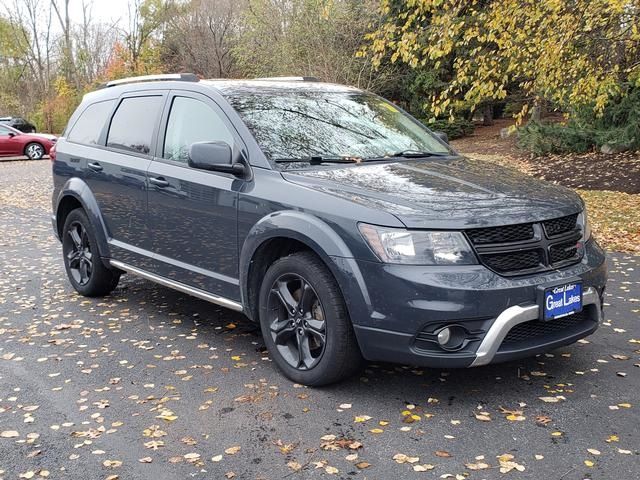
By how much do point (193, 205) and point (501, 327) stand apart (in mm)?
2293

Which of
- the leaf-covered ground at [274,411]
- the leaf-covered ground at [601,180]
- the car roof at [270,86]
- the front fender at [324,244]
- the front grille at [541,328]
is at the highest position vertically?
the car roof at [270,86]

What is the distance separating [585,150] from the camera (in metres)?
17.6

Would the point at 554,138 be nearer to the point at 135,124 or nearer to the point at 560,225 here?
the point at 135,124

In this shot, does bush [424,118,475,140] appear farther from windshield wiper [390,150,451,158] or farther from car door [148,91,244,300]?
car door [148,91,244,300]

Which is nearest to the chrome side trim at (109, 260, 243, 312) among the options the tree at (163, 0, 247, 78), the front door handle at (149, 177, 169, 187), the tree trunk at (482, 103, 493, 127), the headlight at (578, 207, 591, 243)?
the front door handle at (149, 177, 169, 187)

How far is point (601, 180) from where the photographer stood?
14320 millimetres

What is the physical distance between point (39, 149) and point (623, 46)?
23395 mm

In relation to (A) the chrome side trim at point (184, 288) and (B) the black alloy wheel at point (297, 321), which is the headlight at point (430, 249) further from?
(A) the chrome side trim at point (184, 288)

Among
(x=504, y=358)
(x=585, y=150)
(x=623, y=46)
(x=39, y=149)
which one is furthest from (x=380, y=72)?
(x=504, y=358)

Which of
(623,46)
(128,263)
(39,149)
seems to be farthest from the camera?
(39,149)

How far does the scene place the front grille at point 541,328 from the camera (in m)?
3.78

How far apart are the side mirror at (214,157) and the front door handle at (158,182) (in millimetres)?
685

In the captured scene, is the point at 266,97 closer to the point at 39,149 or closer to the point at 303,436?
the point at 303,436

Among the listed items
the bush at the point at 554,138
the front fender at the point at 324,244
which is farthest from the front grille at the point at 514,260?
the bush at the point at 554,138
